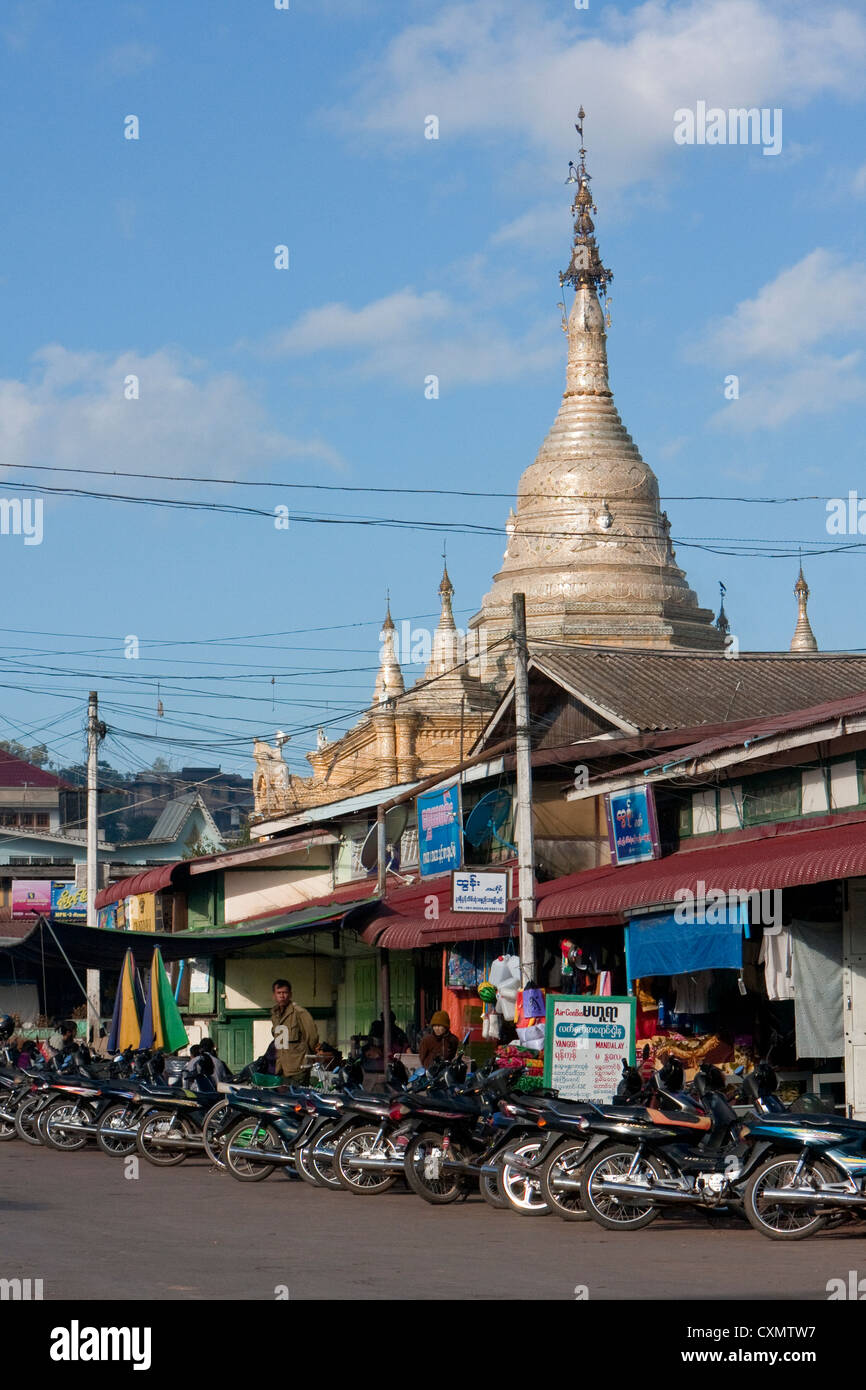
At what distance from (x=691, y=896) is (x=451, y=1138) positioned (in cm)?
473

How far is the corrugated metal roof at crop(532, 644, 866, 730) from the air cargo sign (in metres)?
8.72

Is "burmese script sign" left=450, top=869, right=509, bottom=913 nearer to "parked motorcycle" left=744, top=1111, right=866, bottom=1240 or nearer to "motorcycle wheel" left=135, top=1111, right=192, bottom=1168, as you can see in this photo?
"motorcycle wheel" left=135, top=1111, right=192, bottom=1168

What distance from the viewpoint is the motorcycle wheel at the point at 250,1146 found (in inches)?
661

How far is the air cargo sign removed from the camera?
16.6 meters

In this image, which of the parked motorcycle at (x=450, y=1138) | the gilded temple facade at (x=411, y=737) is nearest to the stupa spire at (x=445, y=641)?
the gilded temple facade at (x=411, y=737)

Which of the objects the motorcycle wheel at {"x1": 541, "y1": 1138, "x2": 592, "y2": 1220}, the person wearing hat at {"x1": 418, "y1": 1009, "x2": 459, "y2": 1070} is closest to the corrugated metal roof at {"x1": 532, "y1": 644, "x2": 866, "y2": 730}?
the person wearing hat at {"x1": 418, "y1": 1009, "x2": 459, "y2": 1070}

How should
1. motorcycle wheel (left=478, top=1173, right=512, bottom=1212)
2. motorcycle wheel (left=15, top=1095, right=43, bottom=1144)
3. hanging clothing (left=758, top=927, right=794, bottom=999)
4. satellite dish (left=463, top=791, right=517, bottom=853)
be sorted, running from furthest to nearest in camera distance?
1. satellite dish (left=463, top=791, right=517, bottom=853)
2. motorcycle wheel (left=15, top=1095, right=43, bottom=1144)
3. hanging clothing (left=758, top=927, right=794, bottom=999)
4. motorcycle wheel (left=478, top=1173, right=512, bottom=1212)

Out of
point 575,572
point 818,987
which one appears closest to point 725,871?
point 818,987

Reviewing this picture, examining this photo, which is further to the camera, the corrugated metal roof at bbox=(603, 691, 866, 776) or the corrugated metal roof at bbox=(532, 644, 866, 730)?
the corrugated metal roof at bbox=(532, 644, 866, 730)

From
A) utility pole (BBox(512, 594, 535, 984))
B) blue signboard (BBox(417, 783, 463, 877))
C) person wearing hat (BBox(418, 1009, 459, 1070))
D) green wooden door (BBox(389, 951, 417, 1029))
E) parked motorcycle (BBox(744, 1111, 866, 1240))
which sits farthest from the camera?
green wooden door (BBox(389, 951, 417, 1029))

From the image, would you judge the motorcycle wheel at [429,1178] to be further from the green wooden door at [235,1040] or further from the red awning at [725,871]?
the green wooden door at [235,1040]
